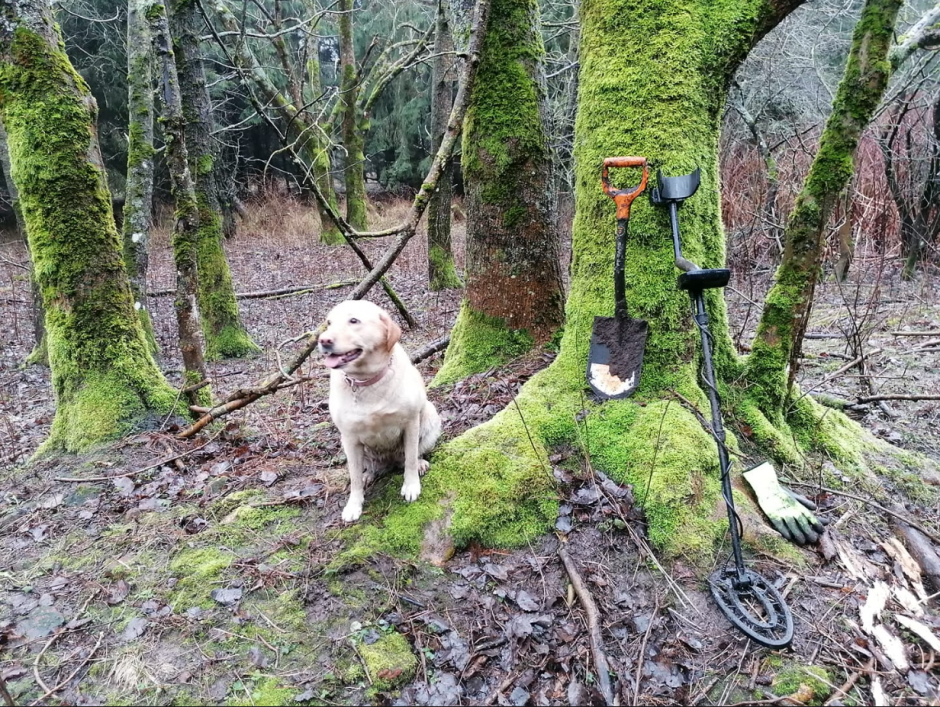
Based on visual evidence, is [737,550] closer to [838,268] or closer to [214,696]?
[214,696]

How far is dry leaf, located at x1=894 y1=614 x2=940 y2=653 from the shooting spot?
2816 millimetres

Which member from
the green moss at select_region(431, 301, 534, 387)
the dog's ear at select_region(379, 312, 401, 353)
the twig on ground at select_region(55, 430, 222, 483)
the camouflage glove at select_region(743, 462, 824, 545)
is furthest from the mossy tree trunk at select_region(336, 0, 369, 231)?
the camouflage glove at select_region(743, 462, 824, 545)

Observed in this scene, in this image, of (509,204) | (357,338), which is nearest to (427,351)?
(509,204)

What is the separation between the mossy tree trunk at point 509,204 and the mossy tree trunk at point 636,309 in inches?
42.0

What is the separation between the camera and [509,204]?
5.23 meters

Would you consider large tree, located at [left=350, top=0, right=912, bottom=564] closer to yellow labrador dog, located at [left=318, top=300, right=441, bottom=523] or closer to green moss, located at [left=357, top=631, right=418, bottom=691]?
yellow labrador dog, located at [left=318, top=300, right=441, bottom=523]

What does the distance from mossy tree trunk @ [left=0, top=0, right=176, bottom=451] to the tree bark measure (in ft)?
13.4

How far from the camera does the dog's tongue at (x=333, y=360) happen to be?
118 inches

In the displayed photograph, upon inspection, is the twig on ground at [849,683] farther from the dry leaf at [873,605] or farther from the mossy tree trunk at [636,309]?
the mossy tree trunk at [636,309]

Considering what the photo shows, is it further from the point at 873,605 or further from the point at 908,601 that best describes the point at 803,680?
the point at 908,601

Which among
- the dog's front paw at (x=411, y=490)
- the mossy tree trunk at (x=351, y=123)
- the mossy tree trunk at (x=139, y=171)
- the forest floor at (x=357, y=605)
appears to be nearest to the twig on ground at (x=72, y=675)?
the forest floor at (x=357, y=605)

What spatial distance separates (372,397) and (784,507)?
8.40 feet

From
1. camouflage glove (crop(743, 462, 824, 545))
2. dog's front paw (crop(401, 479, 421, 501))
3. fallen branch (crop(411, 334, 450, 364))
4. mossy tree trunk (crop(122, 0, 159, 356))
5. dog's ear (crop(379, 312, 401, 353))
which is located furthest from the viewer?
mossy tree trunk (crop(122, 0, 159, 356))

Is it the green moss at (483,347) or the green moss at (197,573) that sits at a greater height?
the green moss at (483,347)
